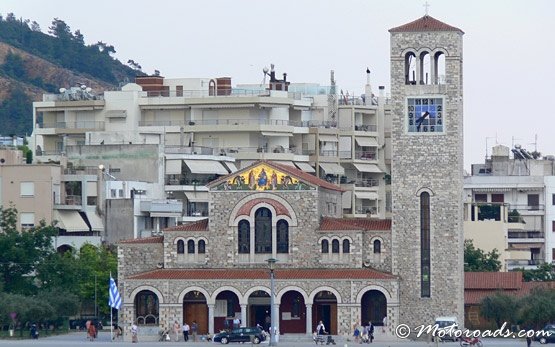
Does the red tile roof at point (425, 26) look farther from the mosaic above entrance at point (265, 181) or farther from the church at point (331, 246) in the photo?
the mosaic above entrance at point (265, 181)

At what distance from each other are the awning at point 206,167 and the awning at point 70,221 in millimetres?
14388

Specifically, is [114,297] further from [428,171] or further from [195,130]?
[195,130]

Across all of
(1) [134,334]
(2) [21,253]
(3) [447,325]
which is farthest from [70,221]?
(3) [447,325]

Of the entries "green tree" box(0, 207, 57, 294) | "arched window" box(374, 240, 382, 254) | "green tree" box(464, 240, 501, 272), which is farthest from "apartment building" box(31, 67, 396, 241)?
"arched window" box(374, 240, 382, 254)

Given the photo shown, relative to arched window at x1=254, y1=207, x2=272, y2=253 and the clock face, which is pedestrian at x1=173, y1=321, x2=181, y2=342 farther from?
the clock face

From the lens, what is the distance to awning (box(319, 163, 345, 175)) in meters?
196

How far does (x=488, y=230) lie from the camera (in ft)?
593

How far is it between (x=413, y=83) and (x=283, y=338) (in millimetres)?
16061

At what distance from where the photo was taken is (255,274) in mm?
143500

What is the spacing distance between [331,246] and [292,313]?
169 inches

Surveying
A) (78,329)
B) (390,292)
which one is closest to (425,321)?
(390,292)

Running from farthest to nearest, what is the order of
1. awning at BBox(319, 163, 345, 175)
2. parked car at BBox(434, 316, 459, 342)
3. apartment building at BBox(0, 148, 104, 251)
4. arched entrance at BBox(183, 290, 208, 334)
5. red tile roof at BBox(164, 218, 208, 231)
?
awning at BBox(319, 163, 345, 175) → apartment building at BBox(0, 148, 104, 251) → red tile roof at BBox(164, 218, 208, 231) → arched entrance at BBox(183, 290, 208, 334) → parked car at BBox(434, 316, 459, 342)

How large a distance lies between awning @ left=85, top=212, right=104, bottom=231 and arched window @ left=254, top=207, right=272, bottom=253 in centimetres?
2291

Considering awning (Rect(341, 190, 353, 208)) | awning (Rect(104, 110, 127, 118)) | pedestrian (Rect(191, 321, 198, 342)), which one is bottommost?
Answer: pedestrian (Rect(191, 321, 198, 342))
